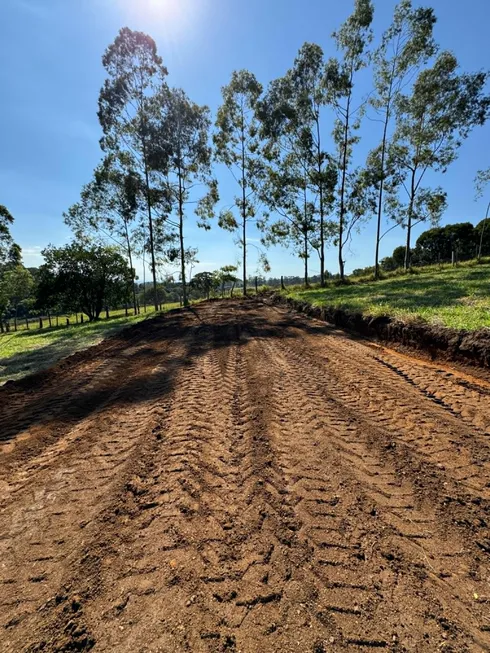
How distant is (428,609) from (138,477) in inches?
94.7

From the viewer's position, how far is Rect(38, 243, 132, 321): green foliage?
27.9 meters

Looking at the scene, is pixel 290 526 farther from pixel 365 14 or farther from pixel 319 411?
pixel 365 14

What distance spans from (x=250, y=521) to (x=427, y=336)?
20.5ft

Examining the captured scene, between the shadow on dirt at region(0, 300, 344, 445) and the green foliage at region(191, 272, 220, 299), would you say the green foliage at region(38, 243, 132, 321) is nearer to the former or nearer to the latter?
the green foliage at region(191, 272, 220, 299)

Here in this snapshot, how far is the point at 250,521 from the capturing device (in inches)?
92.9

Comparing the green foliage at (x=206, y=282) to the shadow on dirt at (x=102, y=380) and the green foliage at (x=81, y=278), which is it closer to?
the green foliage at (x=81, y=278)

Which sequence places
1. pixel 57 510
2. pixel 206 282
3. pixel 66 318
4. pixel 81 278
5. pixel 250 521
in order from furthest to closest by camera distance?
pixel 66 318, pixel 206 282, pixel 81 278, pixel 57 510, pixel 250 521

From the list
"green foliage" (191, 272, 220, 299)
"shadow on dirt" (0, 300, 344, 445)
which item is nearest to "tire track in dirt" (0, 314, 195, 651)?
"shadow on dirt" (0, 300, 344, 445)

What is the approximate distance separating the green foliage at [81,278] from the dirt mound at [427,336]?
2508 centimetres

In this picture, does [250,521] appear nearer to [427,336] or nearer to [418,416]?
[418,416]

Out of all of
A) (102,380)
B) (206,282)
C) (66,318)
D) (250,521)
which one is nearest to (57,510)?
(250,521)

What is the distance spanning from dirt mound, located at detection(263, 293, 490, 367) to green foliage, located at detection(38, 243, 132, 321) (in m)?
25.1

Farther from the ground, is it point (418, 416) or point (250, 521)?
point (418, 416)

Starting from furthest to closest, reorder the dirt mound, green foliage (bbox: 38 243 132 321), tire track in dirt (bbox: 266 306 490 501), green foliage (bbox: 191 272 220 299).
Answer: green foliage (bbox: 191 272 220 299)
green foliage (bbox: 38 243 132 321)
the dirt mound
tire track in dirt (bbox: 266 306 490 501)
